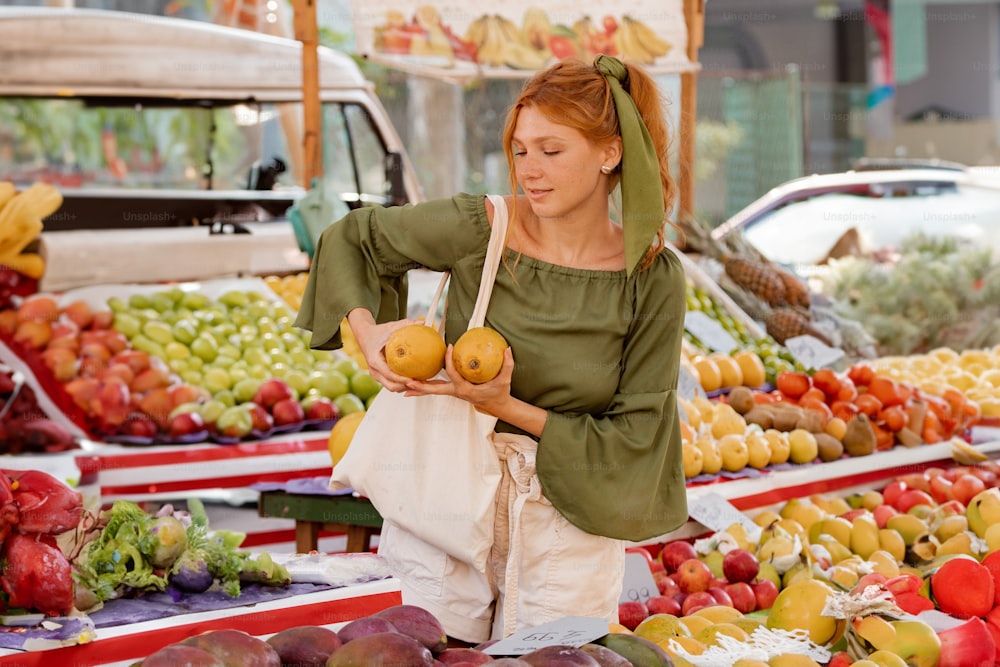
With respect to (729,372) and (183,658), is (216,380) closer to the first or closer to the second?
(729,372)

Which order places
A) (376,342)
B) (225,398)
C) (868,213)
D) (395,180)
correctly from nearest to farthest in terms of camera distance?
→ (376,342) → (225,398) → (395,180) → (868,213)

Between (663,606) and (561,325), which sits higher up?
(561,325)

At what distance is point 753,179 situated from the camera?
34.7ft

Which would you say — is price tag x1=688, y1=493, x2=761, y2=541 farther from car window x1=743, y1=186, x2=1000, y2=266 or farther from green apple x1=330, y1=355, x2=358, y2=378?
car window x1=743, y1=186, x2=1000, y2=266

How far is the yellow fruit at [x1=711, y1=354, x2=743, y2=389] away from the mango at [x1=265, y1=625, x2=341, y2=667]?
3097mm

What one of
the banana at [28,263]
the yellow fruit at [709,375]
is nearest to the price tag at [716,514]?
the yellow fruit at [709,375]

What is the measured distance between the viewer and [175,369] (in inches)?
169

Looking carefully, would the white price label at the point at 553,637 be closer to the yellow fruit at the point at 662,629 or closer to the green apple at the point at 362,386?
the yellow fruit at the point at 662,629

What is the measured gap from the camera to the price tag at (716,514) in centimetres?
324

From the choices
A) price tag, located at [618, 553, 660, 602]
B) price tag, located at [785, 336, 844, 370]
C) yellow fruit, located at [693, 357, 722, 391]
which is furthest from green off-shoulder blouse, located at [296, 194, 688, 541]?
price tag, located at [785, 336, 844, 370]

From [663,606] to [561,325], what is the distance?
2.93 feet

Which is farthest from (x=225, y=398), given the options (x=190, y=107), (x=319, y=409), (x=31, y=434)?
(x=190, y=107)

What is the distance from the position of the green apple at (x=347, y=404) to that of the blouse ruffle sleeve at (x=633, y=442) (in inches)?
86.9

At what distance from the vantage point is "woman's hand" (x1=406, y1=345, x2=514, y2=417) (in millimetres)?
1946
